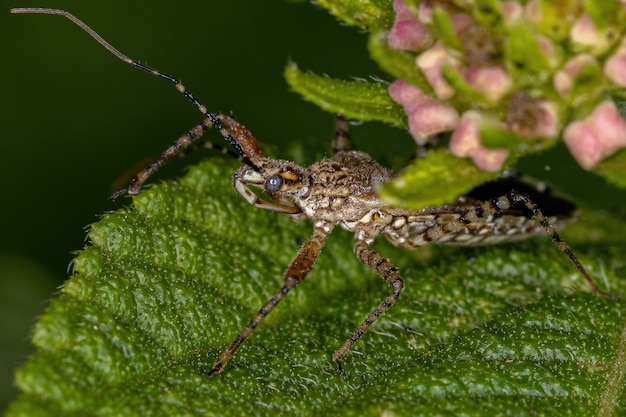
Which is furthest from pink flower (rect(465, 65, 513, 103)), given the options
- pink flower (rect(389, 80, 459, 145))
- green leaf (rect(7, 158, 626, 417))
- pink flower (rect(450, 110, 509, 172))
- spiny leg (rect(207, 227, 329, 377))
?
spiny leg (rect(207, 227, 329, 377))

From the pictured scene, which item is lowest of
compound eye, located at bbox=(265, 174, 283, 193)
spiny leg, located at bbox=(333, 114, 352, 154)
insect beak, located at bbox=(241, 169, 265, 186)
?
compound eye, located at bbox=(265, 174, 283, 193)

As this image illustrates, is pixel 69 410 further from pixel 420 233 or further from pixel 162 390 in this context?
pixel 420 233

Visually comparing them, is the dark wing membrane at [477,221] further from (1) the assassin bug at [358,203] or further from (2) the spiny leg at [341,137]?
(2) the spiny leg at [341,137]

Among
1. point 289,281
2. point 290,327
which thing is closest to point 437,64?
point 289,281

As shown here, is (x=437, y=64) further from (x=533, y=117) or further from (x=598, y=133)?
(x=598, y=133)

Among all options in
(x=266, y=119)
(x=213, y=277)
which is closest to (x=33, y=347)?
(x=213, y=277)

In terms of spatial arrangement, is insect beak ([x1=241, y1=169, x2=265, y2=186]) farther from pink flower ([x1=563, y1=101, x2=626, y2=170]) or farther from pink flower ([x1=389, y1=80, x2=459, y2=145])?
pink flower ([x1=563, y1=101, x2=626, y2=170])
